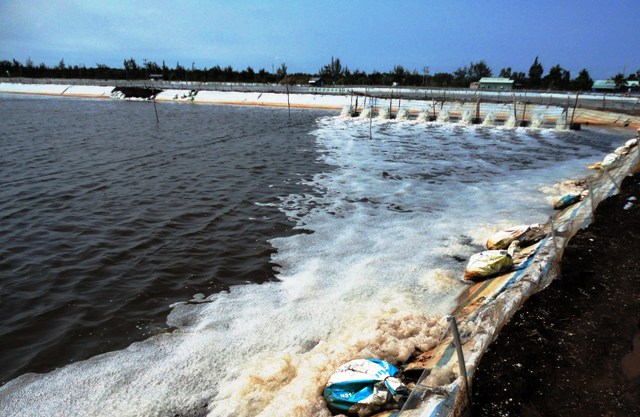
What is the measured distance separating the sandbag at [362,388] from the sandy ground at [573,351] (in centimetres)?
80

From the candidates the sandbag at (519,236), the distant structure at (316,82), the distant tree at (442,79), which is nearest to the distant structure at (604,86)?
the distant tree at (442,79)

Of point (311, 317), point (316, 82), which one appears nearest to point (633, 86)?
point (316, 82)

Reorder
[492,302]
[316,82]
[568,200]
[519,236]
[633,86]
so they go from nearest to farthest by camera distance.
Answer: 1. [492,302]
2. [519,236]
3. [568,200]
4. [633,86]
5. [316,82]

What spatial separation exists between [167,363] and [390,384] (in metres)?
2.96

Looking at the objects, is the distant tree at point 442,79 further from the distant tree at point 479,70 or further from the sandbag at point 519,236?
the sandbag at point 519,236

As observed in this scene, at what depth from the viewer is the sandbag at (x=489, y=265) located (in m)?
6.64

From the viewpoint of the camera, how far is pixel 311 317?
598cm

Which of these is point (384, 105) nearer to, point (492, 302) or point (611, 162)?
point (611, 162)

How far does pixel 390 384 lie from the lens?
379 cm

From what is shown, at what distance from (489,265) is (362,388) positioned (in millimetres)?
3896

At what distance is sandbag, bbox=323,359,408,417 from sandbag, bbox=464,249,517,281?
334cm

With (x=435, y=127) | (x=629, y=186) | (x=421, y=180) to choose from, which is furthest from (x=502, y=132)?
(x=629, y=186)

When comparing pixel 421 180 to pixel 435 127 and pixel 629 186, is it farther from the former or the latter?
pixel 435 127

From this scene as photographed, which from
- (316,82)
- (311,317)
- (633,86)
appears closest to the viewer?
(311,317)
